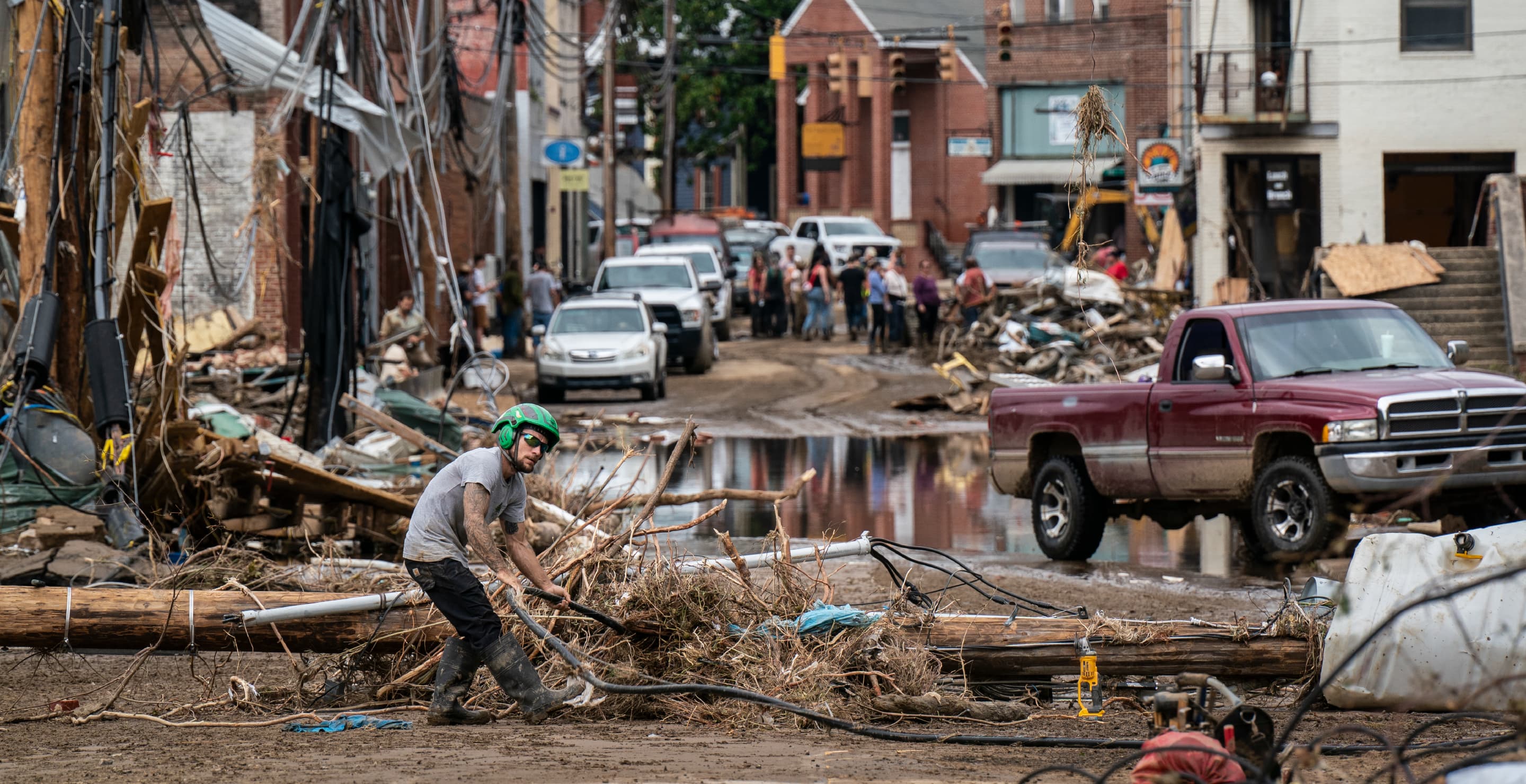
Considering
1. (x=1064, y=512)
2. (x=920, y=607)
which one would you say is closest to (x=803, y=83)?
(x=1064, y=512)

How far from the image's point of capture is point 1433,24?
30.3m

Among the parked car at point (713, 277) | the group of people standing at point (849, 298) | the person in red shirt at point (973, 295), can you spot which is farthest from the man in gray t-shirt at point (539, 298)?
the person in red shirt at point (973, 295)

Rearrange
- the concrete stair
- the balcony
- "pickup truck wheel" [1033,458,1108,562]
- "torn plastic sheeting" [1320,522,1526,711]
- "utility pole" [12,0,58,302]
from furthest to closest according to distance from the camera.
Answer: the balcony → the concrete stair → "pickup truck wheel" [1033,458,1108,562] → "utility pole" [12,0,58,302] → "torn plastic sheeting" [1320,522,1526,711]

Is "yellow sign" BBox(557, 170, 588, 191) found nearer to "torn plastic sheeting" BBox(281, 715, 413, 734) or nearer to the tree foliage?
the tree foliage

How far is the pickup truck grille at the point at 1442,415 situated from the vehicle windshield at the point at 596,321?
17.2 metres

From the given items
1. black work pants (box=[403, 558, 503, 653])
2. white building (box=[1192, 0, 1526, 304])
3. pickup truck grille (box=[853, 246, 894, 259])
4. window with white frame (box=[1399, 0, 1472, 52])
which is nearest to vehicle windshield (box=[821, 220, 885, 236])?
pickup truck grille (box=[853, 246, 894, 259])

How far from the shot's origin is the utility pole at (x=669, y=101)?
1966 inches

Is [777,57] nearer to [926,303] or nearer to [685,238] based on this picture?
[685,238]

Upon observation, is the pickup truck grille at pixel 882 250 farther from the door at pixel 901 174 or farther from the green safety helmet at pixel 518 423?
the green safety helmet at pixel 518 423

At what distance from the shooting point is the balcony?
Answer: 3053cm

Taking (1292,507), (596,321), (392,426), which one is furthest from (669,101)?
(1292,507)

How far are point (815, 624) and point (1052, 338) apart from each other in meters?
21.1

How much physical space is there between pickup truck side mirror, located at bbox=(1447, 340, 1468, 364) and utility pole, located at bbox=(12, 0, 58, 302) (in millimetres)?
10273

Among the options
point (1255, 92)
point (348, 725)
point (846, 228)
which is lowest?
point (348, 725)
